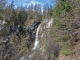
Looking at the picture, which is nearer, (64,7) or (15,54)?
(64,7)

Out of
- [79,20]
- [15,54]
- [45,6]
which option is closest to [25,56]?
[15,54]

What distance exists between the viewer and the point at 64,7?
16062mm

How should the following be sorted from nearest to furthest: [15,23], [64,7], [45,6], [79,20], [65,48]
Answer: [79,20]
[65,48]
[64,7]
[15,23]
[45,6]

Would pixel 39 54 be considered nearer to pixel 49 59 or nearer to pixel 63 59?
pixel 49 59

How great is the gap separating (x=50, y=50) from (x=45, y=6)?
142ft

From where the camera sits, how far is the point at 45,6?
69.5 m

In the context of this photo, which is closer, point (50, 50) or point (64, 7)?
point (64, 7)

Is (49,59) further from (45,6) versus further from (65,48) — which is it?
(45,6)

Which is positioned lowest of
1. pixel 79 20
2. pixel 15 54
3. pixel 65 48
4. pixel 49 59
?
pixel 49 59

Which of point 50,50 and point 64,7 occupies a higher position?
point 64,7

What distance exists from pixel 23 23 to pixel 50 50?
35410mm

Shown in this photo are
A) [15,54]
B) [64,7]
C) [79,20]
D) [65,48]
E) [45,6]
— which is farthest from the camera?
[45,6]

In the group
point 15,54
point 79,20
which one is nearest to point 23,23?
point 15,54

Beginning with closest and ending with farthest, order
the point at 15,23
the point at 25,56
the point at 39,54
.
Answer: the point at 25,56 < the point at 39,54 < the point at 15,23
